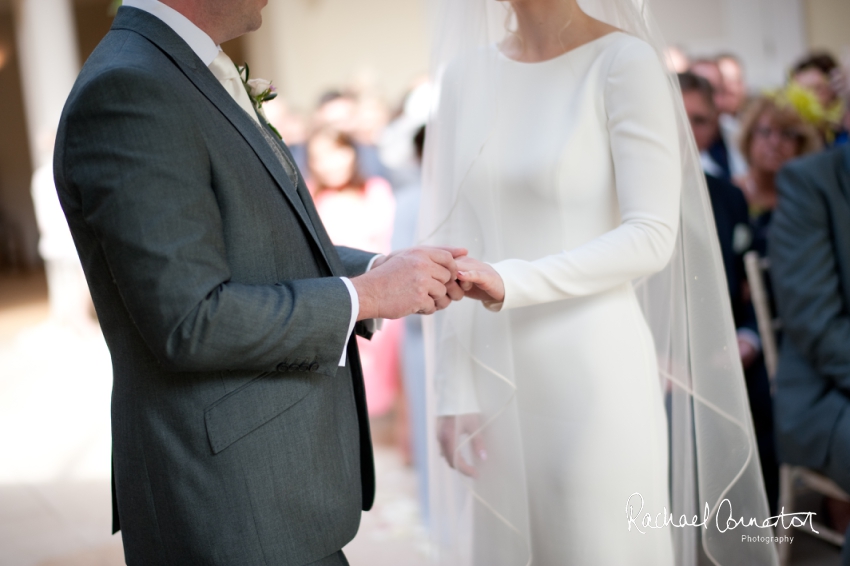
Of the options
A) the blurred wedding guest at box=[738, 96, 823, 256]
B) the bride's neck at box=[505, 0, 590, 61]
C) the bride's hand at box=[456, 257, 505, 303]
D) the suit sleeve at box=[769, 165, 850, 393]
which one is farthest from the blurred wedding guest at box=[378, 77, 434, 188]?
the bride's hand at box=[456, 257, 505, 303]

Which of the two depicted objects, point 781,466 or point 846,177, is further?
point 781,466

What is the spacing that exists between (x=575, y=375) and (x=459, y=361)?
0.90ft

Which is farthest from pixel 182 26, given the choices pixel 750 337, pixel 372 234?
pixel 372 234

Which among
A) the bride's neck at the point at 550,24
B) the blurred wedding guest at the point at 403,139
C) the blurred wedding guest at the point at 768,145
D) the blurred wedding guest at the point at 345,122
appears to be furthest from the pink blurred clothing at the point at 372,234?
the bride's neck at the point at 550,24

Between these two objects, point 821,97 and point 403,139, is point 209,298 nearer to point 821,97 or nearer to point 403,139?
point 403,139

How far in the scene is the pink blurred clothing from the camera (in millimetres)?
4457

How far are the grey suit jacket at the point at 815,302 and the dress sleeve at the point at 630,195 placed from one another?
3.86 ft

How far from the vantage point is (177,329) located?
1089 mm

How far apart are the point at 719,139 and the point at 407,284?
338cm

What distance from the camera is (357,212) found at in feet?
14.7

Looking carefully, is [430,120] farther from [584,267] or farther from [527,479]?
[527,479]

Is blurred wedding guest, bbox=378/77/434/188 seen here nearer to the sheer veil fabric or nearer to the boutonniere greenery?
the sheer veil fabric

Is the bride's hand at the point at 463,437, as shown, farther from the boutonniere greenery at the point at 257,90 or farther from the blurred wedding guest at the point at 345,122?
the blurred wedding guest at the point at 345,122

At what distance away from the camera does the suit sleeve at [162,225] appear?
1.06 metres
